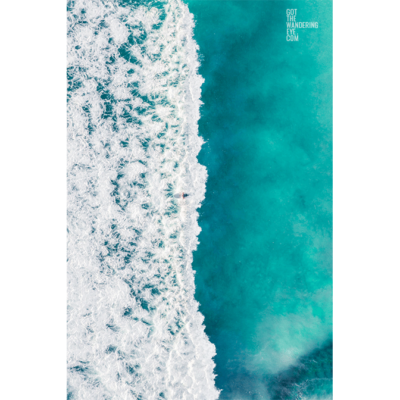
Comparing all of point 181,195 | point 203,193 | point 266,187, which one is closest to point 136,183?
point 181,195

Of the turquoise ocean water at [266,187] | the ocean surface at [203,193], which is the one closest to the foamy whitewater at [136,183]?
the ocean surface at [203,193]

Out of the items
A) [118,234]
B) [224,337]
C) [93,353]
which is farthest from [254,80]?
[93,353]

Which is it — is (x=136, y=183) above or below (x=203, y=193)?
above

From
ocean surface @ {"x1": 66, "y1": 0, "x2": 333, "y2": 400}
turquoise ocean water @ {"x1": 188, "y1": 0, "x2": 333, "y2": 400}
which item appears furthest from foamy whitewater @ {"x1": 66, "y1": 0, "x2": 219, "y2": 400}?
turquoise ocean water @ {"x1": 188, "y1": 0, "x2": 333, "y2": 400}

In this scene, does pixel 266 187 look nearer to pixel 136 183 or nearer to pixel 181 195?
pixel 181 195

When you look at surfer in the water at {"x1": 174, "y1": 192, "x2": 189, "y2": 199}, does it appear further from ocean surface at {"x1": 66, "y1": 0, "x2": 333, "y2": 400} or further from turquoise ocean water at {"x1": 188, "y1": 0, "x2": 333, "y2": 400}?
turquoise ocean water at {"x1": 188, "y1": 0, "x2": 333, "y2": 400}

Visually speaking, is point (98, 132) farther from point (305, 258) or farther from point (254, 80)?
point (305, 258)

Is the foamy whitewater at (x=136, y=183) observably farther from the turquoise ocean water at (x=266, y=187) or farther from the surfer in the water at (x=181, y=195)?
the turquoise ocean water at (x=266, y=187)
